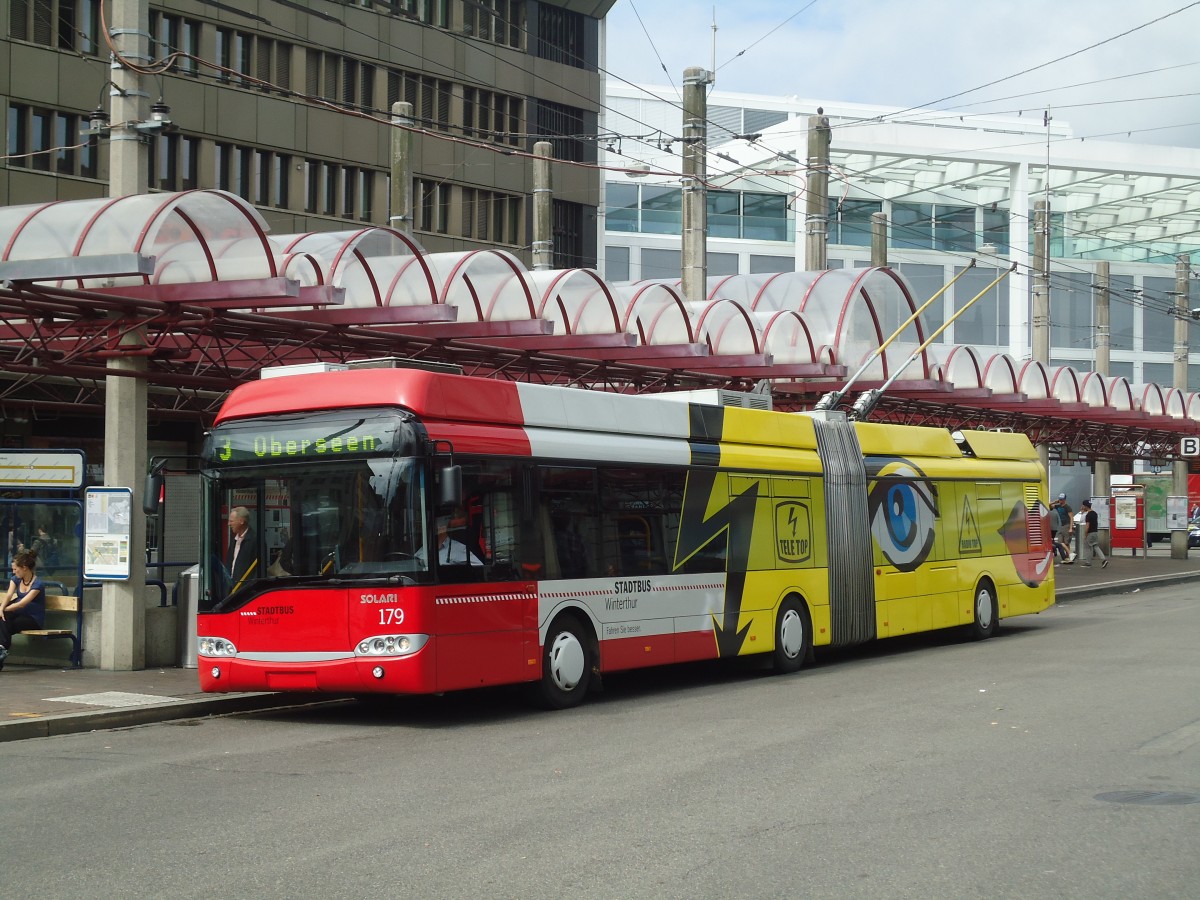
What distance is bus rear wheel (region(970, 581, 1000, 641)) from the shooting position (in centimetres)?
2245

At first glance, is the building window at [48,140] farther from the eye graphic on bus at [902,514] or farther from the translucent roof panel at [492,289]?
the eye graphic on bus at [902,514]

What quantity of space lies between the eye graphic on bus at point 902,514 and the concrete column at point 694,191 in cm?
646

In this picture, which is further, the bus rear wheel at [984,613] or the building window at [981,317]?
the building window at [981,317]

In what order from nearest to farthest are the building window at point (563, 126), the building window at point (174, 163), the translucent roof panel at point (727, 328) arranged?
1. the translucent roof panel at point (727, 328)
2. the building window at point (174, 163)
3. the building window at point (563, 126)

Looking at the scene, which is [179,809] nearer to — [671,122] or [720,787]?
[720,787]

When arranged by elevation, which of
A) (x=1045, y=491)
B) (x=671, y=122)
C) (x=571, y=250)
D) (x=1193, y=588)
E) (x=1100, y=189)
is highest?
(x=671, y=122)

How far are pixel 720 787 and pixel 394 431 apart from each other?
4619 mm

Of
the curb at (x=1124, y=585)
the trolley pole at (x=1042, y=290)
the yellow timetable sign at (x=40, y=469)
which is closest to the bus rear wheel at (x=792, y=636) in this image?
the yellow timetable sign at (x=40, y=469)

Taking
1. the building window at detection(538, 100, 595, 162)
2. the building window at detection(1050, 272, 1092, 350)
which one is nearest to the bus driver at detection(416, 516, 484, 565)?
the building window at detection(538, 100, 595, 162)

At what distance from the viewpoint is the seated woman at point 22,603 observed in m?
16.2

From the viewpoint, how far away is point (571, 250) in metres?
51.3

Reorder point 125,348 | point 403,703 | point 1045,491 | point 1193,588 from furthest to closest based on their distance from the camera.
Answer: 1. point 1193,588
2. point 1045,491
3. point 125,348
4. point 403,703

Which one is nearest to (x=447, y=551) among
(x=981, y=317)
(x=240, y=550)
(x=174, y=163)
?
(x=240, y=550)

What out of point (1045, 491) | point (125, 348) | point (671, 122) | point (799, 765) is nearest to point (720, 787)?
point (799, 765)
